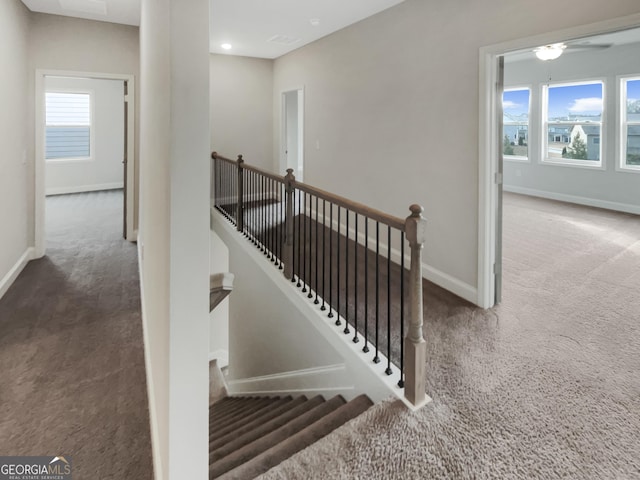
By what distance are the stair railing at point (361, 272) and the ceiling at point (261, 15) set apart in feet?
5.11

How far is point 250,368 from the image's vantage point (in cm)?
455

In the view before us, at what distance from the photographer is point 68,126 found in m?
9.13

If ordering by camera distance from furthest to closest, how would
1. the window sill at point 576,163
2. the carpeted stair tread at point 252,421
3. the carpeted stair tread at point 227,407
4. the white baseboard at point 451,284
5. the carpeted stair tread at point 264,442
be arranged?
the window sill at point 576,163 < the carpeted stair tread at point 227,407 < the white baseboard at point 451,284 < the carpeted stair tread at point 252,421 < the carpeted stair tread at point 264,442

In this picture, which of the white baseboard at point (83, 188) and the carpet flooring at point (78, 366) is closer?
the carpet flooring at point (78, 366)

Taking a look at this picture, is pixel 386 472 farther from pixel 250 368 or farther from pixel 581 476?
pixel 250 368

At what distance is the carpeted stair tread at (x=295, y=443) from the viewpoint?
1.75 m

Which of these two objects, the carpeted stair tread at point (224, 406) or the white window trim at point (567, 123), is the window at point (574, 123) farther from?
the carpeted stair tread at point (224, 406)

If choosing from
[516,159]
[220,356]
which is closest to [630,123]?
[516,159]

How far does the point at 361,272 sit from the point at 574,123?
6275 millimetres

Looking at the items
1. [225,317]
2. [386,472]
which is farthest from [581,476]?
[225,317]

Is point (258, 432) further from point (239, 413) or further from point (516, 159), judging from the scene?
point (516, 159)

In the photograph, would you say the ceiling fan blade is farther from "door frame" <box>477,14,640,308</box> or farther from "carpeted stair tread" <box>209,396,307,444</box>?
"carpeted stair tread" <box>209,396,307,444</box>

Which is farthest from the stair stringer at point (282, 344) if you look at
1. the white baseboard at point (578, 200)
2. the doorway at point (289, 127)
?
the white baseboard at point (578, 200)

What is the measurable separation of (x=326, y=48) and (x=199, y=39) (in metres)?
4.37
